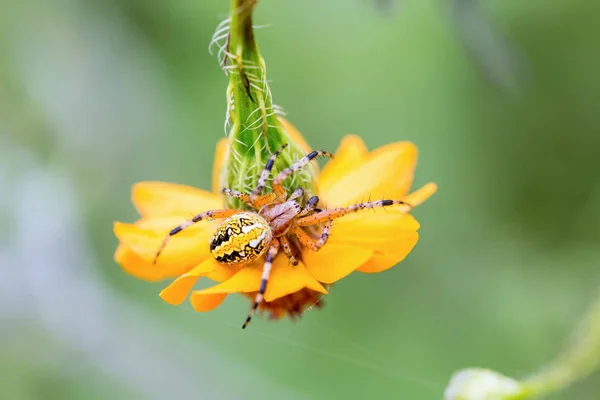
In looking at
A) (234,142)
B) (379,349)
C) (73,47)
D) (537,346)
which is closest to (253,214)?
(234,142)

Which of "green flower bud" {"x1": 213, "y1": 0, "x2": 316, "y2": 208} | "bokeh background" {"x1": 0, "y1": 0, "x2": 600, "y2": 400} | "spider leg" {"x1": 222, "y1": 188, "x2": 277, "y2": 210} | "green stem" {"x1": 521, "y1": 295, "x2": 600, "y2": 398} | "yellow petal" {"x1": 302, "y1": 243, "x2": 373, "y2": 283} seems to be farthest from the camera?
"bokeh background" {"x1": 0, "y1": 0, "x2": 600, "y2": 400}

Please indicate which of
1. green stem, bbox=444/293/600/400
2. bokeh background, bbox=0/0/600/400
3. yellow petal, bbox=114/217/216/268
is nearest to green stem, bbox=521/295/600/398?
green stem, bbox=444/293/600/400

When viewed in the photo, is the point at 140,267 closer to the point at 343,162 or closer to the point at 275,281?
the point at 275,281

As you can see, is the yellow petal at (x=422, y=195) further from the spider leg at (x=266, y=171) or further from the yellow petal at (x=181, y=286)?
the yellow petal at (x=181, y=286)

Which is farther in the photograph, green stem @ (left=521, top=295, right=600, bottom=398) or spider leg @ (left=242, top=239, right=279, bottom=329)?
spider leg @ (left=242, top=239, right=279, bottom=329)

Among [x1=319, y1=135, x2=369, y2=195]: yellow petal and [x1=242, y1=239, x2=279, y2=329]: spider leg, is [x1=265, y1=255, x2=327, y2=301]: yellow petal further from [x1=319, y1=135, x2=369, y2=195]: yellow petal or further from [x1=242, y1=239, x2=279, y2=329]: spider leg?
[x1=319, y1=135, x2=369, y2=195]: yellow petal

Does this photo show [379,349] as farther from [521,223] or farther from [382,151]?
[382,151]

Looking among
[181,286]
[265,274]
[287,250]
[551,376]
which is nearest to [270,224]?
[287,250]
